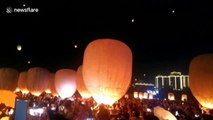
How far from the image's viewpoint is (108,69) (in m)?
9.52

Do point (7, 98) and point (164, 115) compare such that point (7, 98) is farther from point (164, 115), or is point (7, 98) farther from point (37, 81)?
point (37, 81)

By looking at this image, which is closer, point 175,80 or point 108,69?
point 108,69

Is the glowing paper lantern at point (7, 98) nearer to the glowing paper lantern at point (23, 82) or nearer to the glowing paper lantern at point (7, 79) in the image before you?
the glowing paper lantern at point (7, 79)

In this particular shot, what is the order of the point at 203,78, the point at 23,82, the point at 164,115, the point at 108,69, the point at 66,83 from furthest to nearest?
the point at 23,82 → the point at 66,83 → the point at 203,78 → the point at 108,69 → the point at 164,115

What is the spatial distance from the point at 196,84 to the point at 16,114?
8847 millimetres

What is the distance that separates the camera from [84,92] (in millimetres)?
19250

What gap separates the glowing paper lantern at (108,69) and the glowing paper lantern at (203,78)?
3.68m

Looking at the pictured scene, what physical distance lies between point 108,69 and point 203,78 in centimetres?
458

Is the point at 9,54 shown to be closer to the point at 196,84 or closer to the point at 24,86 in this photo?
the point at 24,86

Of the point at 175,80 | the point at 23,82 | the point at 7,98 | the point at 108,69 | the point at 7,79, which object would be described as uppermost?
the point at 175,80

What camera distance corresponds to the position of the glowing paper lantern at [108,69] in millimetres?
9562

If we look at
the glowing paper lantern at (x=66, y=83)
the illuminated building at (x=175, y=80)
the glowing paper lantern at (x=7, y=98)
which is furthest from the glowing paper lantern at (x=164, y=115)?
the illuminated building at (x=175, y=80)

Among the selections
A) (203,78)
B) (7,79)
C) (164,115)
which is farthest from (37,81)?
(164,115)

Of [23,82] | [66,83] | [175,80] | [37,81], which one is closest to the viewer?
[66,83]
